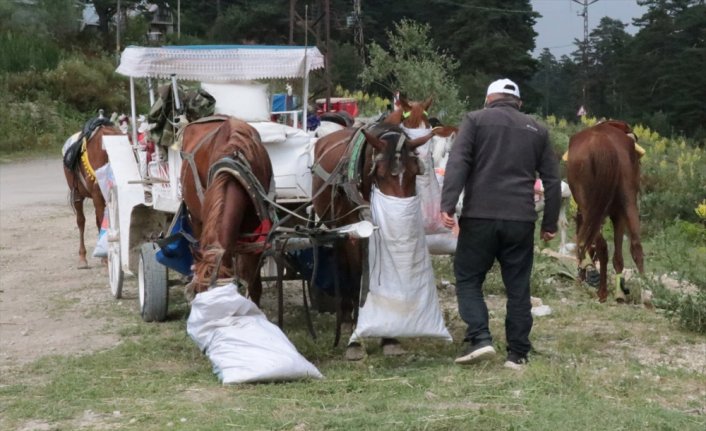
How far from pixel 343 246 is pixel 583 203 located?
11.1 feet

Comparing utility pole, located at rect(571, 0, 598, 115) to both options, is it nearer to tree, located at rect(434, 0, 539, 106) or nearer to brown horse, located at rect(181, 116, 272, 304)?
tree, located at rect(434, 0, 539, 106)

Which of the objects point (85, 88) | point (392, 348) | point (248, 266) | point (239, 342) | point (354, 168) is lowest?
point (85, 88)

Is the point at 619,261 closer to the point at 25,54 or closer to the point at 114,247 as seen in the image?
the point at 114,247

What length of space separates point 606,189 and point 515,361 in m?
3.62

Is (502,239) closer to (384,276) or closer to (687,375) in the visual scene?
(384,276)

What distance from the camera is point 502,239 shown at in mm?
7051

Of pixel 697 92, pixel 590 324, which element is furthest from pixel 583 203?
pixel 697 92

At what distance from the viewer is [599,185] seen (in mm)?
10242

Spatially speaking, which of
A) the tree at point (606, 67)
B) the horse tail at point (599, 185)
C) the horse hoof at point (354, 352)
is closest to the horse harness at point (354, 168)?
the horse hoof at point (354, 352)

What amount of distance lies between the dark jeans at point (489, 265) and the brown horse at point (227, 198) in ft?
4.65

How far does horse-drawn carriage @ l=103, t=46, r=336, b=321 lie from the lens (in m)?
8.99

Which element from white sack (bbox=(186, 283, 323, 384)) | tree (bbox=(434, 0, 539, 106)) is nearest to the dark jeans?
white sack (bbox=(186, 283, 323, 384))

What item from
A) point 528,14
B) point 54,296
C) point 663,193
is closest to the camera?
point 54,296

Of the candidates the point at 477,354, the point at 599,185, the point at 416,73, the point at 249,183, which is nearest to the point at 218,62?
the point at 249,183
